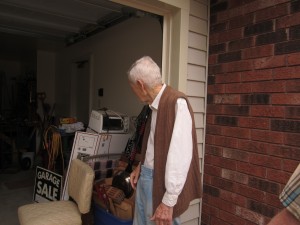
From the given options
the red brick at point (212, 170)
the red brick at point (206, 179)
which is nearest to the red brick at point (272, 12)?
the red brick at point (212, 170)

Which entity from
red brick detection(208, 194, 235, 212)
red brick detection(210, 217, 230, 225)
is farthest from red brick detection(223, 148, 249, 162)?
red brick detection(210, 217, 230, 225)

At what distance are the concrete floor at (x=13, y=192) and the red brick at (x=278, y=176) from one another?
2.65 meters

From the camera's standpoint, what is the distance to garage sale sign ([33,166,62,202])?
2.95 metres

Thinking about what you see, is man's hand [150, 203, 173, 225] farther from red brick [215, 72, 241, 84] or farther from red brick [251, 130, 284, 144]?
red brick [215, 72, 241, 84]

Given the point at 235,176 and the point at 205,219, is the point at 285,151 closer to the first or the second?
the point at 235,176

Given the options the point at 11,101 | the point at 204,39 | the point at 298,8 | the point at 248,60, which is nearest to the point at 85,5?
the point at 204,39

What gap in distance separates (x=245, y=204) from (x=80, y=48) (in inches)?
155

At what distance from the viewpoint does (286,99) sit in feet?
5.30

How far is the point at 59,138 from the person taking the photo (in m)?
3.49

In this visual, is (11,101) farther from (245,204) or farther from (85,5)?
(245,204)

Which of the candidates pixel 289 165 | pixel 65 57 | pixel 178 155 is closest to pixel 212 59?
pixel 289 165

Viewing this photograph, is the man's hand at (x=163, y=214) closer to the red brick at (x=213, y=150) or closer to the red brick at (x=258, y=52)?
the red brick at (x=213, y=150)

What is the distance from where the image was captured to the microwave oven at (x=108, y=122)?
9.66 ft

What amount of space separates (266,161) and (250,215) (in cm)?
40
